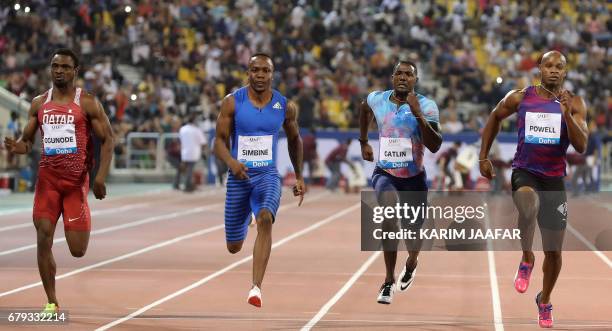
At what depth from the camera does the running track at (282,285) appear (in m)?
10.8

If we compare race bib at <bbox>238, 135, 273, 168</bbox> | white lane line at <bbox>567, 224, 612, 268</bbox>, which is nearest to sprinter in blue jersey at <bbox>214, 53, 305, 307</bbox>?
race bib at <bbox>238, 135, 273, 168</bbox>

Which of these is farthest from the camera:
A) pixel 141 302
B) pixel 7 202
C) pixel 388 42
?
pixel 388 42

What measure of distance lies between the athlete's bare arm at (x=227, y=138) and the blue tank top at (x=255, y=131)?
0.05 metres

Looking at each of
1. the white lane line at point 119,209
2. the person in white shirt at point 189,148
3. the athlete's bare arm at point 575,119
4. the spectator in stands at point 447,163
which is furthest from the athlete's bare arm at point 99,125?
the person in white shirt at point 189,148

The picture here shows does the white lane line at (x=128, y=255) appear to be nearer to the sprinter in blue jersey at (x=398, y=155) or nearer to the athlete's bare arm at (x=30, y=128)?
the athlete's bare arm at (x=30, y=128)

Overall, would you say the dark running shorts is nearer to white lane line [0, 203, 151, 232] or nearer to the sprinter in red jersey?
the sprinter in red jersey

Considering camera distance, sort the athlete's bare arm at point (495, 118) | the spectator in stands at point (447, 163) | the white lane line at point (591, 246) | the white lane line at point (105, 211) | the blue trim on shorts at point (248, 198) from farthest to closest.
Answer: the spectator in stands at point (447, 163) → the white lane line at point (105, 211) → the white lane line at point (591, 246) → the blue trim on shorts at point (248, 198) → the athlete's bare arm at point (495, 118)

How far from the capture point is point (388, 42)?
40.4m

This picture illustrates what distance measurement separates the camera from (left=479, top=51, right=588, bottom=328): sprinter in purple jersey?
410 inches

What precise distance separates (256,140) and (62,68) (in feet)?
5.78

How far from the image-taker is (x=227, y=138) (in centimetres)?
1111

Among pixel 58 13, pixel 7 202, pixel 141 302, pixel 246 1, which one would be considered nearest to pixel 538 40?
pixel 246 1

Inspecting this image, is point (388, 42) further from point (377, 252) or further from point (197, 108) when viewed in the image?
point (377, 252)

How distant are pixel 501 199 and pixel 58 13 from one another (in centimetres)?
1420
